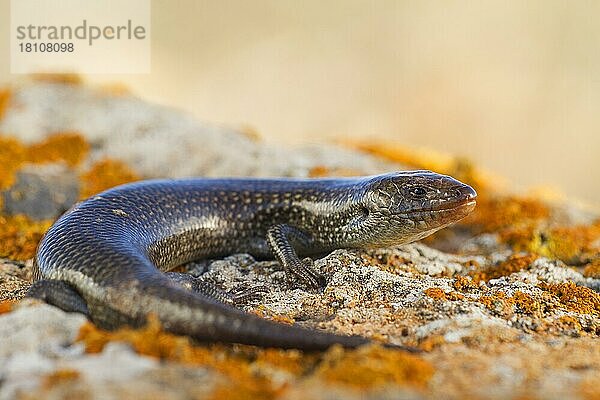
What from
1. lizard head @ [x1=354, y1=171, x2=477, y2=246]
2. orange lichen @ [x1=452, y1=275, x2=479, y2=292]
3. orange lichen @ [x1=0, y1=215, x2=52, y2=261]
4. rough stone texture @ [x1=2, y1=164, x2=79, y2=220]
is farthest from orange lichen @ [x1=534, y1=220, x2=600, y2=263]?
rough stone texture @ [x1=2, y1=164, x2=79, y2=220]

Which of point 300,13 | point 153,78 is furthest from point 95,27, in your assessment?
Answer: point 300,13

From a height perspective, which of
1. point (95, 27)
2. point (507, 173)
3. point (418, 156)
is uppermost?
point (95, 27)

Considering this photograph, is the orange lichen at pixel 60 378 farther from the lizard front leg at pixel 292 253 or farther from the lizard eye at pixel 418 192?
the lizard eye at pixel 418 192

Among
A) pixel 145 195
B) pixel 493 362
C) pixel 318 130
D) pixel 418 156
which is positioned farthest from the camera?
pixel 318 130

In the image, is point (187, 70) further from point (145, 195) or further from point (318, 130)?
point (145, 195)

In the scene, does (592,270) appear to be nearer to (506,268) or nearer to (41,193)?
(506,268)

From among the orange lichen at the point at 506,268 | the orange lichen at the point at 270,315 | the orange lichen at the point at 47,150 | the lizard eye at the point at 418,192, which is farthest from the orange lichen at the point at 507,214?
the orange lichen at the point at 47,150

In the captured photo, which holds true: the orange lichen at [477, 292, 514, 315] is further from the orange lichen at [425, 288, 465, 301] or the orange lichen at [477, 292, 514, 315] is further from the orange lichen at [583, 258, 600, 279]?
the orange lichen at [583, 258, 600, 279]
